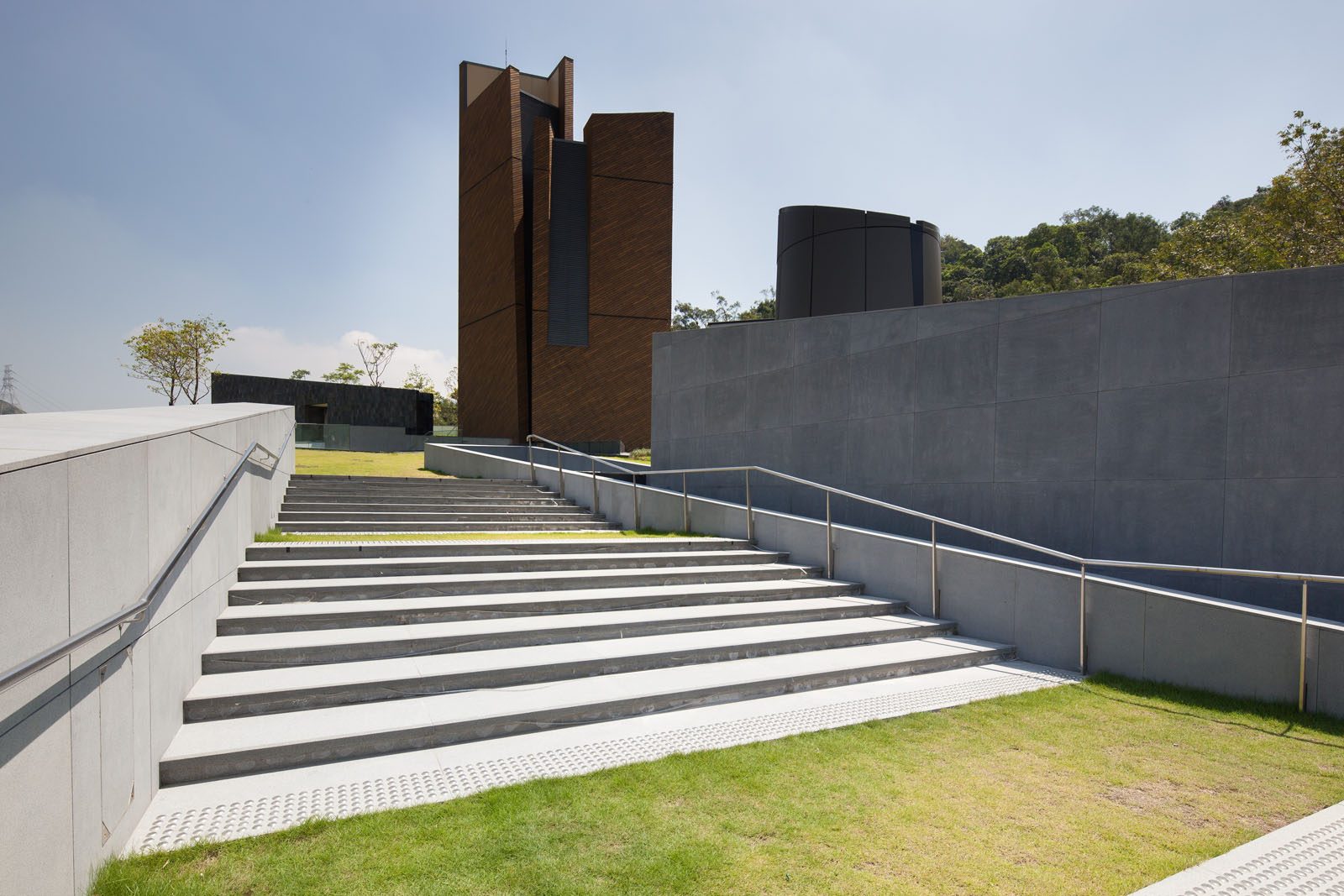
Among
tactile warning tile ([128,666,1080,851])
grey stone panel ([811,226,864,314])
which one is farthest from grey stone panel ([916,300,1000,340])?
tactile warning tile ([128,666,1080,851])

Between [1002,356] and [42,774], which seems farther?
[1002,356]

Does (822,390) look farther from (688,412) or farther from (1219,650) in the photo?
(1219,650)

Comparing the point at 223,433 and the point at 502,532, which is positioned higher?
the point at 223,433

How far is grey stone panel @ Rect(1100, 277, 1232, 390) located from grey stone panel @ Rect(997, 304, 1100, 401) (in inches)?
5.6

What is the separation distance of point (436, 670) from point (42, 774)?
8.94 feet

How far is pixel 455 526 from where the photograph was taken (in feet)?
32.7

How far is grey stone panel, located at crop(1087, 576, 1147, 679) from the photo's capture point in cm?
588

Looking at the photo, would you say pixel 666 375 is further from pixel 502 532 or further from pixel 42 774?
pixel 42 774

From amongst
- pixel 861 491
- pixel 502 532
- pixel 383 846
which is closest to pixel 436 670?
pixel 383 846

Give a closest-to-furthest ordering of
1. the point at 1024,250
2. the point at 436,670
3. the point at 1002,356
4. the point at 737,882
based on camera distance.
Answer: the point at 737,882 → the point at 436,670 → the point at 1002,356 → the point at 1024,250

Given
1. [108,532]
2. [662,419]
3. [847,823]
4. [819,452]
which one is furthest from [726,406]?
[108,532]

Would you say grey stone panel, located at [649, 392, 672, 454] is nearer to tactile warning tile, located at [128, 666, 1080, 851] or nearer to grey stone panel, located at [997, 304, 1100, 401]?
grey stone panel, located at [997, 304, 1100, 401]

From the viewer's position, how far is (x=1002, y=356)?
8.54 m

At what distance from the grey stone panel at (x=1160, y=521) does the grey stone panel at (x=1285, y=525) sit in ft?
0.45
